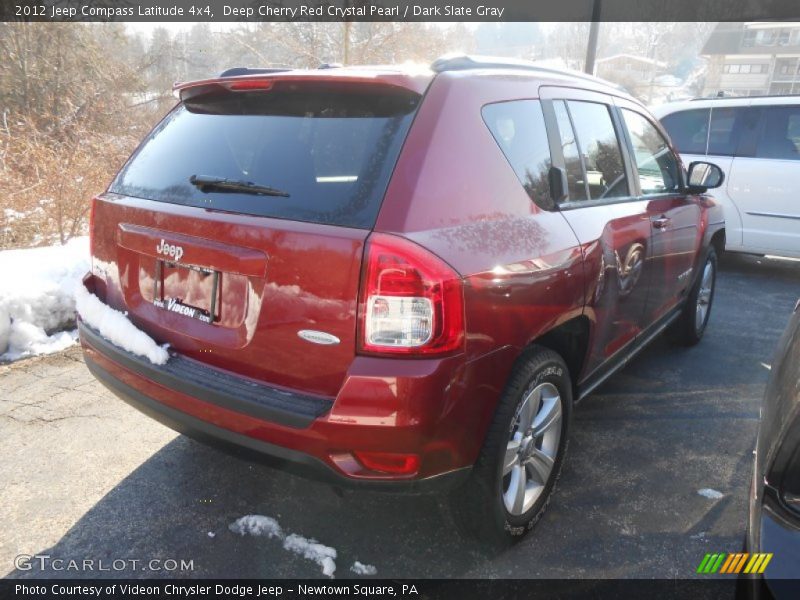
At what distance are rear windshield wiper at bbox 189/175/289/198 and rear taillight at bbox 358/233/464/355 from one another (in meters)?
0.47

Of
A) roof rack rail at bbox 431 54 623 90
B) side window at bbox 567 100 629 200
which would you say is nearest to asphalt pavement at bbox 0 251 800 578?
side window at bbox 567 100 629 200

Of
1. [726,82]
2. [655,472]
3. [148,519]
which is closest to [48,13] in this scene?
[148,519]

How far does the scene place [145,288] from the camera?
2262mm

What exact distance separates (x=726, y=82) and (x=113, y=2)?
48056 millimetres

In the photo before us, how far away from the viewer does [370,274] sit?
175 cm

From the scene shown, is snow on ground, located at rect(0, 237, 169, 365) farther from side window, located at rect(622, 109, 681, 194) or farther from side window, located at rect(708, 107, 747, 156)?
side window, located at rect(708, 107, 747, 156)

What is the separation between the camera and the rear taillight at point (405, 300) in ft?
5.71

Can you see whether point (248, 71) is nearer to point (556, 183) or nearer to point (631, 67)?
point (556, 183)

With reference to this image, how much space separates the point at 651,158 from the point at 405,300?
2.63 m

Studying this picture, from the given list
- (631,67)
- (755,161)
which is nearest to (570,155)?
(755,161)

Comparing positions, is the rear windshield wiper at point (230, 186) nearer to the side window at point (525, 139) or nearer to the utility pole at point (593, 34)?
the side window at point (525, 139)

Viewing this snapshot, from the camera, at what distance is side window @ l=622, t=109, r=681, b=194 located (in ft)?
11.2

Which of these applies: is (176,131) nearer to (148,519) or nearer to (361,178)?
(361,178)

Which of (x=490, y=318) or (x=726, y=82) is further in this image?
Result: (x=726, y=82)
